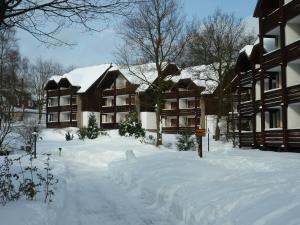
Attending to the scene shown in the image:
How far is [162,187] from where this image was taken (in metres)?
12.7

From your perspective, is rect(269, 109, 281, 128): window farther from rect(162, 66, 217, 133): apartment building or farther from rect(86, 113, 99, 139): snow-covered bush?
rect(162, 66, 217, 133): apartment building

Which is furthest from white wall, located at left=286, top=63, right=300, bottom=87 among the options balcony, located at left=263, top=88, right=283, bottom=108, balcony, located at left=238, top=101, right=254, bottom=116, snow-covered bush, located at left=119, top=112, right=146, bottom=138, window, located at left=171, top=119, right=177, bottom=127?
window, located at left=171, top=119, right=177, bottom=127

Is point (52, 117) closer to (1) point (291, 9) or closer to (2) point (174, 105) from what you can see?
(2) point (174, 105)

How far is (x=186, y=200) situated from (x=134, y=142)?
28868mm

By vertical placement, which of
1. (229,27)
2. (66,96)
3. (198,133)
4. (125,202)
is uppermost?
(229,27)

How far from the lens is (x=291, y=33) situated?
97.8 ft

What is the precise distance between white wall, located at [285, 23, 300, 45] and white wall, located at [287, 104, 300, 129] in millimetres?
4058

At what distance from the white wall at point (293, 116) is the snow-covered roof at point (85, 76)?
3884 cm

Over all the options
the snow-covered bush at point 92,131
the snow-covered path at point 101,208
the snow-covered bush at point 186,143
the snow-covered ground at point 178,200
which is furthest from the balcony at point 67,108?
the snow-covered path at point 101,208

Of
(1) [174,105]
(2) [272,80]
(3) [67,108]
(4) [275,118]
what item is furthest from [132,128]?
(3) [67,108]

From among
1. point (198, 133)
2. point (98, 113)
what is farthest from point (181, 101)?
point (198, 133)

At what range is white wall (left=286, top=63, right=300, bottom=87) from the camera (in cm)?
2959

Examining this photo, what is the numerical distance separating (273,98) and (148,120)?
101 feet

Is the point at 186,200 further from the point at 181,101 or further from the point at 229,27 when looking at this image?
the point at 181,101
